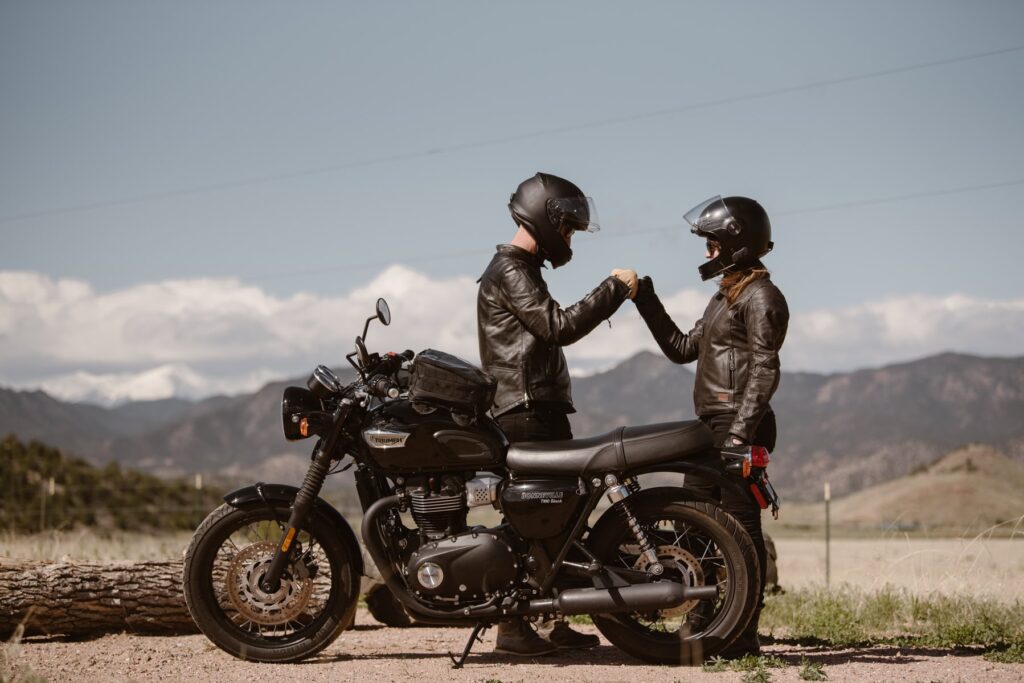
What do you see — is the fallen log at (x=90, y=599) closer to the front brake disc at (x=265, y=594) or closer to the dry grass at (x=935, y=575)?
the front brake disc at (x=265, y=594)

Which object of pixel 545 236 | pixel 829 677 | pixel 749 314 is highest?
pixel 545 236

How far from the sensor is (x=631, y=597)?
6.12 meters

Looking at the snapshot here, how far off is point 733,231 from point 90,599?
479 cm

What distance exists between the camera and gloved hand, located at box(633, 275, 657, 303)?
22.3ft

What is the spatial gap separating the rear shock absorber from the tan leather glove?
1068 mm

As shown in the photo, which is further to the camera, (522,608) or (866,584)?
(866,584)

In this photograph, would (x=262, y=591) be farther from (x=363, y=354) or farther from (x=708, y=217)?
(x=708, y=217)

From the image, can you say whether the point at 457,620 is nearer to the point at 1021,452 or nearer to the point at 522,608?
the point at 522,608

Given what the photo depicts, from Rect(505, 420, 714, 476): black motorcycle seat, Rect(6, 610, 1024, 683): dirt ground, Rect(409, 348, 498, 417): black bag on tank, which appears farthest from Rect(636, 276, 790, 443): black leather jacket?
Rect(6, 610, 1024, 683): dirt ground

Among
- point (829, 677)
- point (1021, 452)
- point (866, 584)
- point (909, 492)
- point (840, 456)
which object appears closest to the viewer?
point (829, 677)

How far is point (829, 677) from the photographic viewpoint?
6020 millimetres

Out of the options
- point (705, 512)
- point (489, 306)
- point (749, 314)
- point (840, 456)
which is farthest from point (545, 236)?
point (840, 456)

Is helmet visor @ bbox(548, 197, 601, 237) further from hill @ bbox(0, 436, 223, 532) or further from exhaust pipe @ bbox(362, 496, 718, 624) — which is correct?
hill @ bbox(0, 436, 223, 532)

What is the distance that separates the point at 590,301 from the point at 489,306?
598 millimetres
